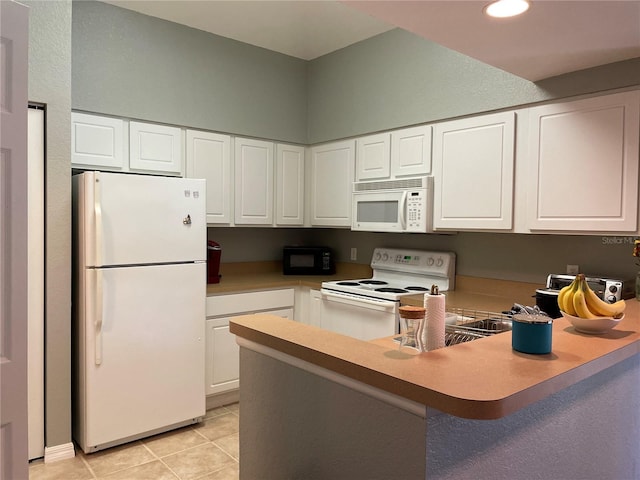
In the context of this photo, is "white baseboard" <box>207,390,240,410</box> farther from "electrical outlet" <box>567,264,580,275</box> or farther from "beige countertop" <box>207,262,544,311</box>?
"electrical outlet" <box>567,264,580,275</box>

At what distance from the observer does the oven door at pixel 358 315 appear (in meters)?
2.91

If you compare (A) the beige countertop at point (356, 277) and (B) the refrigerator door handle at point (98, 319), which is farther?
(A) the beige countertop at point (356, 277)

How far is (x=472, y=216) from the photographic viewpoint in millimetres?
2828

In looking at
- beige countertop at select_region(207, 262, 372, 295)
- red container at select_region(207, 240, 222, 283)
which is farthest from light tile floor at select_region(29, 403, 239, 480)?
red container at select_region(207, 240, 222, 283)

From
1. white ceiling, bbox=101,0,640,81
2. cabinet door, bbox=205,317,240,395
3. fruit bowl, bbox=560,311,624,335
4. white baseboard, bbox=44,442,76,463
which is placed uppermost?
white ceiling, bbox=101,0,640,81

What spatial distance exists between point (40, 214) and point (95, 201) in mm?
293

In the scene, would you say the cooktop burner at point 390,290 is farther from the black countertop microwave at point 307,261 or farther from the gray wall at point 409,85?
the gray wall at point 409,85

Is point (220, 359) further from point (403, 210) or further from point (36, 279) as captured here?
point (403, 210)

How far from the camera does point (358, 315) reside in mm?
3127

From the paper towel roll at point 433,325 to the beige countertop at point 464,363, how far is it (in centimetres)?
4

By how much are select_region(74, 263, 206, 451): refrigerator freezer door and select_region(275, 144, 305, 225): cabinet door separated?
1.12 m

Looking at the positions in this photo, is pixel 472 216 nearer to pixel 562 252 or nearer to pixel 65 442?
pixel 562 252

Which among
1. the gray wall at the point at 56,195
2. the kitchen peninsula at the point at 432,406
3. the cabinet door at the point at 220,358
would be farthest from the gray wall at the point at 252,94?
the kitchen peninsula at the point at 432,406

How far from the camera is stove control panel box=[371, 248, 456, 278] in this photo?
3275 millimetres
